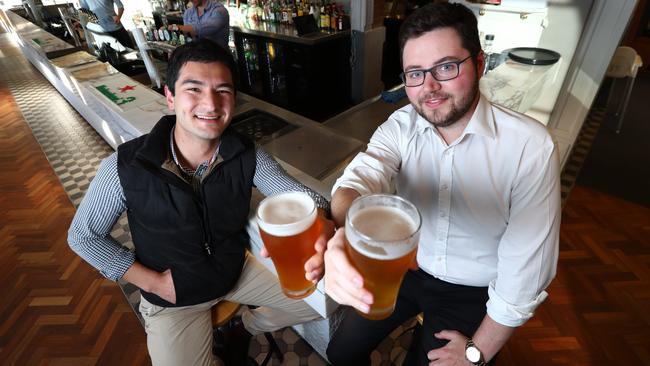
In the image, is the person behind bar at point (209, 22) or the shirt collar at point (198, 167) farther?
the person behind bar at point (209, 22)

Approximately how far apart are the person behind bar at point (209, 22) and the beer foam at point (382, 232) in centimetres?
382

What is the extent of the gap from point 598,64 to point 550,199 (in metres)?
2.77

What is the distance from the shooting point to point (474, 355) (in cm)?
120

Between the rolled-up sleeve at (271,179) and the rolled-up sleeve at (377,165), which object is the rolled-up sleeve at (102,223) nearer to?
the rolled-up sleeve at (271,179)

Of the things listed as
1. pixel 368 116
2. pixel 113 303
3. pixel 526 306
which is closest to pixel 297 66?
pixel 368 116

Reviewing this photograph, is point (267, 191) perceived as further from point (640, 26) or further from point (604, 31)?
point (640, 26)

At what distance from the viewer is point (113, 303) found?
244 centimetres

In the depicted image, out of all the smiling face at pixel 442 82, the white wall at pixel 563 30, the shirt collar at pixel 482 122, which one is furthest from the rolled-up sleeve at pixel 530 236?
the white wall at pixel 563 30

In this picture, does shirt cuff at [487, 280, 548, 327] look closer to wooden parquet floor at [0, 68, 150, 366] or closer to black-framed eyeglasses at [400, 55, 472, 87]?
black-framed eyeglasses at [400, 55, 472, 87]

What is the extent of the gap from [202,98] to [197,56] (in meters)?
0.17

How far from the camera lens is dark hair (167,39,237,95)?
1389 mm

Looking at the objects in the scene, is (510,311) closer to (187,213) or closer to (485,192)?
(485,192)

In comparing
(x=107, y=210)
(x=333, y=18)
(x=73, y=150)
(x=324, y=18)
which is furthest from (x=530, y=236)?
(x=73, y=150)

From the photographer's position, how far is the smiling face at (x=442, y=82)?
42.8 inches
